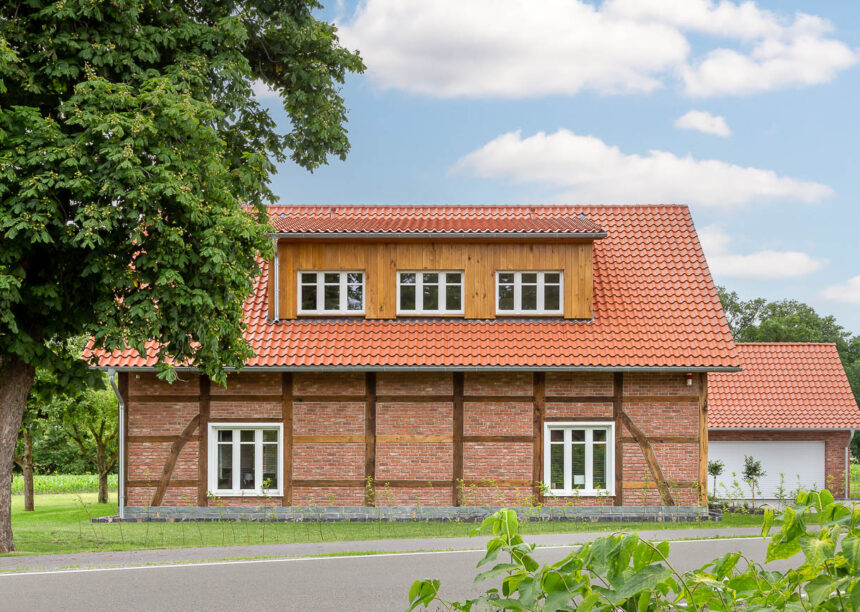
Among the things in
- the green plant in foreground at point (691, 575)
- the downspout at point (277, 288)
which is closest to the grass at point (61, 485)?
the downspout at point (277, 288)

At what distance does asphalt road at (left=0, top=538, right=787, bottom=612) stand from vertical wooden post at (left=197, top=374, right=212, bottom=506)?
26.0 ft

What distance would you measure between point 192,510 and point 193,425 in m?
1.72

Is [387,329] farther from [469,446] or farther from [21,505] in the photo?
[21,505]

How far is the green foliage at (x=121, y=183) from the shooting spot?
12812 millimetres

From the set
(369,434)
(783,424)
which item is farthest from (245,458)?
(783,424)

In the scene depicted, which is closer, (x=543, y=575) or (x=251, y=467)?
(x=543, y=575)

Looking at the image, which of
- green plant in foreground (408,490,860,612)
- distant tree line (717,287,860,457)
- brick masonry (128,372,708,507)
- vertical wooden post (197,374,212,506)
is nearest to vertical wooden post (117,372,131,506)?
brick masonry (128,372,708,507)

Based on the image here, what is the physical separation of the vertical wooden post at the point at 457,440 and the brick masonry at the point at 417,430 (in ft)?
0.28

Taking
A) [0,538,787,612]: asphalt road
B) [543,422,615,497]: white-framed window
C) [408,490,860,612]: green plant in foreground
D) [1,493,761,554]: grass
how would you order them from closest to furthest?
[408,490,860,612]: green plant in foreground → [0,538,787,612]: asphalt road → [1,493,761,554]: grass → [543,422,615,497]: white-framed window

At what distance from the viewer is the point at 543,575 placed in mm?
2352

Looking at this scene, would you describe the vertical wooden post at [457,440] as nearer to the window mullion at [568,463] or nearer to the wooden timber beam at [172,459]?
the window mullion at [568,463]

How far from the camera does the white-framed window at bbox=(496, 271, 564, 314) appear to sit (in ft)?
67.5

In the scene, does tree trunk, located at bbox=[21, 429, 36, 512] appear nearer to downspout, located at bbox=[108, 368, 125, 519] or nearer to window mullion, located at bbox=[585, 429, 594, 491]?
downspout, located at bbox=[108, 368, 125, 519]

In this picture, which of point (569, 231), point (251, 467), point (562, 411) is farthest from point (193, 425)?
point (569, 231)
